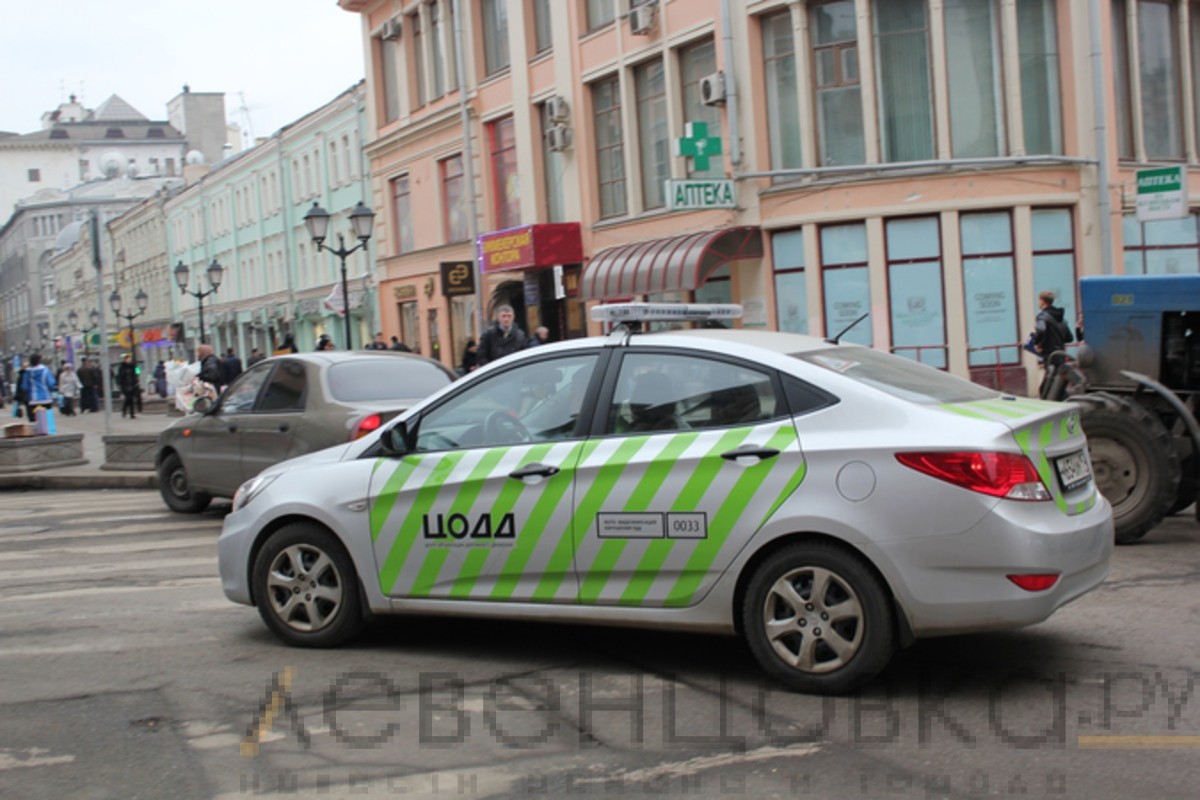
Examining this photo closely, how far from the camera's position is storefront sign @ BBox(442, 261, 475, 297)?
3578 cm

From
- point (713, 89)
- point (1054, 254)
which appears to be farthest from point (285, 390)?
point (1054, 254)

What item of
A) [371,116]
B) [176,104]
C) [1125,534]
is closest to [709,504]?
[1125,534]

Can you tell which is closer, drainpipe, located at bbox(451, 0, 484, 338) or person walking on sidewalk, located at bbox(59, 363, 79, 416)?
drainpipe, located at bbox(451, 0, 484, 338)

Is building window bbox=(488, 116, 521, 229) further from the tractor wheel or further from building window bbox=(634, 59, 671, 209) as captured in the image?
the tractor wheel

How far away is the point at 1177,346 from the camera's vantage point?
1007cm

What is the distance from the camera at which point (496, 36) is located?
34.9 metres

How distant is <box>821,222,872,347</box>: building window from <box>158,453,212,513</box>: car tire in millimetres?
14054

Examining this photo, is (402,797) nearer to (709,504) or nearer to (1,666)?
(709,504)

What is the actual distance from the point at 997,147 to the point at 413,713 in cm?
2101

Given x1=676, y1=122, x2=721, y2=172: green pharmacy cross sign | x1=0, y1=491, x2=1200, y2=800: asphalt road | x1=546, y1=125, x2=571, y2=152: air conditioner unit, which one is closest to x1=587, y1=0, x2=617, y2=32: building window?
x1=546, y1=125, x2=571, y2=152: air conditioner unit

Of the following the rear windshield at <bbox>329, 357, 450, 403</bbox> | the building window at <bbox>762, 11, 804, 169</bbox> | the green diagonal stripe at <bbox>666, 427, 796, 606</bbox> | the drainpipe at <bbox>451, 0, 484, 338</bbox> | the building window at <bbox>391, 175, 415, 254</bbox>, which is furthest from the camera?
the building window at <bbox>391, 175, 415, 254</bbox>

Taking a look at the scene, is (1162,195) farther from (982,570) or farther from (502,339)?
(982,570)

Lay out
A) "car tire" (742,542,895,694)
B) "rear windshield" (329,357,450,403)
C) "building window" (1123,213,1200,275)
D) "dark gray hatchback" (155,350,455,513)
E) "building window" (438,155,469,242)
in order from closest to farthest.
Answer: "car tire" (742,542,895,694) < "dark gray hatchback" (155,350,455,513) < "rear windshield" (329,357,450,403) < "building window" (1123,213,1200,275) < "building window" (438,155,469,242)

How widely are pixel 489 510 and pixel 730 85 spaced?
817 inches
